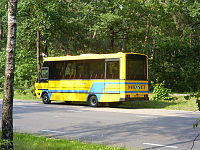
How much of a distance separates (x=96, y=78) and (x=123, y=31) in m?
13.9

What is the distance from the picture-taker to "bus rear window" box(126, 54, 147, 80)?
19.4 metres

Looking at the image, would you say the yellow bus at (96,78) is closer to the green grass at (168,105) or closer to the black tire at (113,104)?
the black tire at (113,104)

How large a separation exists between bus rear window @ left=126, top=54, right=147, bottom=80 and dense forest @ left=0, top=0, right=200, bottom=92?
975 centimetres

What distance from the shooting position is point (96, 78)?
20.5 metres

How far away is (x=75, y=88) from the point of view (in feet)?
70.6

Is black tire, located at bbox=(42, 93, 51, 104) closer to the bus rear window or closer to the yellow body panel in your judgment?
the yellow body panel

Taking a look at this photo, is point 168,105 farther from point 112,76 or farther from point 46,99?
point 46,99

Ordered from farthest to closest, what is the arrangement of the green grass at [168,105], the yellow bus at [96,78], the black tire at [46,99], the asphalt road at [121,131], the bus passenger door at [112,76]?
the black tire at [46,99], the bus passenger door at [112,76], the yellow bus at [96,78], the green grass at [168,105], the asphalt road at [121,131]

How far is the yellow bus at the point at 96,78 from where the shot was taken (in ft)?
63.2

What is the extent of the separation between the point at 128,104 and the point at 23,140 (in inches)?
566

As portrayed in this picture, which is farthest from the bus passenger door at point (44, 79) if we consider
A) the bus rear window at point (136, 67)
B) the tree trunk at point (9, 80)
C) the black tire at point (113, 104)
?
the tree trunk at point (9, 80)

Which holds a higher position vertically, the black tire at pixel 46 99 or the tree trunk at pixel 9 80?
the tree trunk at pixel 9 80

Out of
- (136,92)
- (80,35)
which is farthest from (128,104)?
(80,35)

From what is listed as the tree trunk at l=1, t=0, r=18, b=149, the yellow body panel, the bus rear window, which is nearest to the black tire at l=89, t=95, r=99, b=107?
the yellow body panel
